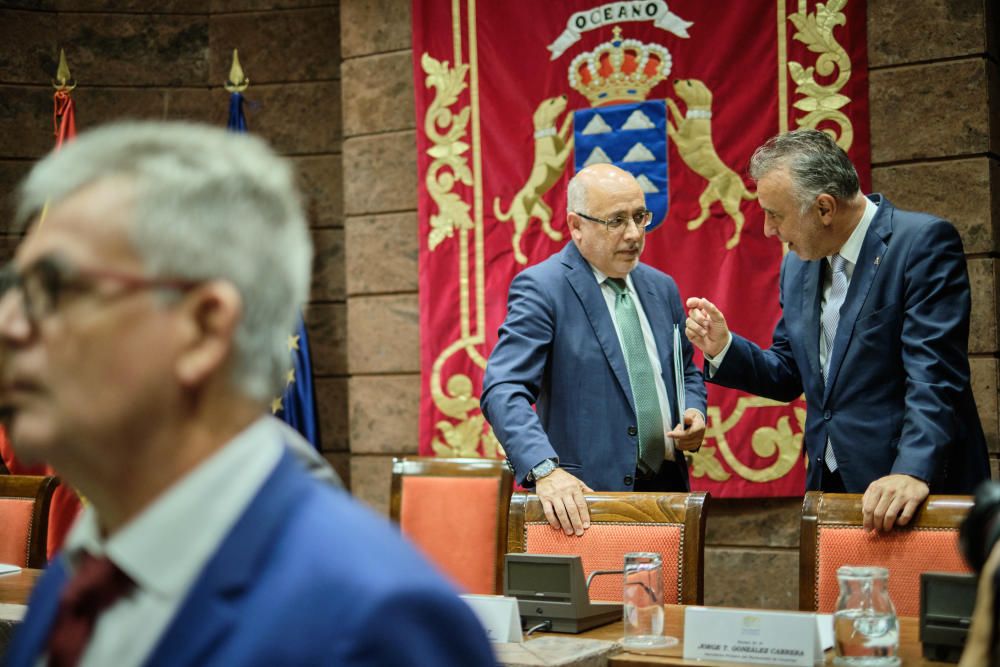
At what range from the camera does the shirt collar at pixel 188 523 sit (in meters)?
0.83

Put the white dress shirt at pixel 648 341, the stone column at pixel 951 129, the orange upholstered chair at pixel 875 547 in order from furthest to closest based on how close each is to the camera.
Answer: the stone column at pixel 951 129 < the white dress shirt at pixel 648 341 < the orange upholstered chair at pixel 875 547

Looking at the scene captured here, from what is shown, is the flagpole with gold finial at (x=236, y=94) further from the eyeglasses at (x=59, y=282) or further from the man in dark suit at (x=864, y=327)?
the eyeglasses at (x=59, y=282)

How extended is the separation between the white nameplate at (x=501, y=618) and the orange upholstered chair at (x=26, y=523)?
1.74m

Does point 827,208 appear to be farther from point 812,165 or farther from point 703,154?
point 703,154

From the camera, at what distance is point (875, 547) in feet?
7.39

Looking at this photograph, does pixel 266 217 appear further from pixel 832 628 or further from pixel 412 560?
pixel 832 628

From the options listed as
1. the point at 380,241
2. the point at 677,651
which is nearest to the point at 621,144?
the point at 380,241

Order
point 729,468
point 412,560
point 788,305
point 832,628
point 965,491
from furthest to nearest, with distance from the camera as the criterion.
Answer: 1. point 729,468
2. point 788,305
3. point 965,491
4. point 832,628
5. point 412,560

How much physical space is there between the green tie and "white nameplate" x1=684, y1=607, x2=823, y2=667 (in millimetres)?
1428

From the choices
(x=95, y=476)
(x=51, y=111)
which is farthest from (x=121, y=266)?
(x=51, y=111)

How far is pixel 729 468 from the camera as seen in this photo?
435 cm

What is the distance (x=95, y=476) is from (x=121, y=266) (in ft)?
0.57

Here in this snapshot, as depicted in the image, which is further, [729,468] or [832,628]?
[729,468]

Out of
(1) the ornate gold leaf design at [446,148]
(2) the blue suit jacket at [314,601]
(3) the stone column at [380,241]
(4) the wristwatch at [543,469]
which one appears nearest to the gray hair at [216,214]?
(2) the blue suit jacket at [314,601]
